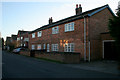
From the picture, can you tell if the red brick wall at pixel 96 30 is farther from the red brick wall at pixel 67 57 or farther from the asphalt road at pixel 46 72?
the asphalt road at pixel 46 72

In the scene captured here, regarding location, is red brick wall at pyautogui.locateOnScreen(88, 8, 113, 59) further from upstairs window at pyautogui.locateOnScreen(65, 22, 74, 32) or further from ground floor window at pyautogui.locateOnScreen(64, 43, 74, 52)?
ground floor window at pyautogui.locateOnScreen(64, 43, 74, 52)

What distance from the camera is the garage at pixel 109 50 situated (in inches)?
643

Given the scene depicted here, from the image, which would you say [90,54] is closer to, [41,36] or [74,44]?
[74,44]

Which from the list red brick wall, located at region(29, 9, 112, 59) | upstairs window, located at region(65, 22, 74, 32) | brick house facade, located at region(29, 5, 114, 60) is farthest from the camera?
upstairs window, located at region(65, 22, 74, 32)

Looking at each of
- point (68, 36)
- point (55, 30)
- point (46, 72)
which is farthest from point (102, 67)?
point (55, 30)

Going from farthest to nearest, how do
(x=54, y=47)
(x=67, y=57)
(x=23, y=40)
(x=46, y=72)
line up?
(x=23, y=40), (x=54, y=47), (x=67, y=57), (x=46, y=72)

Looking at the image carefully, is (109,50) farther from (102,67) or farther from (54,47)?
(54,47)

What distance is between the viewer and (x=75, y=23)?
63.0 feet

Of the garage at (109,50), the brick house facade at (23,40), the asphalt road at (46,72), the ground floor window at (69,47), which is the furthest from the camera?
the brick house facade at (23,40)

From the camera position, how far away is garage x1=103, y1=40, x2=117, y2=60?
16325mm

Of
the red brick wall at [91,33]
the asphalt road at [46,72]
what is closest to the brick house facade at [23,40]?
the red brick wall at [91,33]

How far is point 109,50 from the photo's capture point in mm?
16734

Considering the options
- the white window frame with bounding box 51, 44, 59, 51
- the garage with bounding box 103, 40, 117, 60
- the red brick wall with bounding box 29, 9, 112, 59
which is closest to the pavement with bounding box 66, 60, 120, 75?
the garage with bounding box 103, 40, 117, 60

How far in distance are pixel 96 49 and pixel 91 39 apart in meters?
1.70
